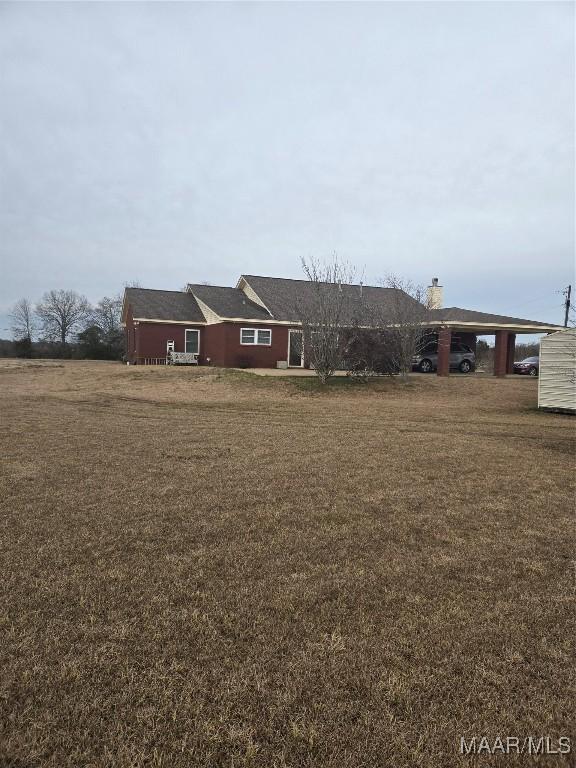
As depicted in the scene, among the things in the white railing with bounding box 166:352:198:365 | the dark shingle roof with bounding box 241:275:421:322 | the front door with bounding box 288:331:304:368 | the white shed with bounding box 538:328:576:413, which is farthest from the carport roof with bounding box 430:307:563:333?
the white railing with bounding box 166:352:198:365

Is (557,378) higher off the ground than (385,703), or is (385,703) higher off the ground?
(557,378)

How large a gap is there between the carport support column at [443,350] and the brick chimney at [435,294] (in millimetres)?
5549

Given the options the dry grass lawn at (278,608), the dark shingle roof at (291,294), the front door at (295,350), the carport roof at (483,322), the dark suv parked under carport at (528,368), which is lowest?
the dry grass lawn at (278,608)

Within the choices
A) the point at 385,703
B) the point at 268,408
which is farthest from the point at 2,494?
the point at 268,408

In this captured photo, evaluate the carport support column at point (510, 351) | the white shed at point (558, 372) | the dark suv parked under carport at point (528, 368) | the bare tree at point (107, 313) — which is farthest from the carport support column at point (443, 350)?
the bare tree at point (107, 313)

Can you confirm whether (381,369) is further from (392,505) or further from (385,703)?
(385,703)

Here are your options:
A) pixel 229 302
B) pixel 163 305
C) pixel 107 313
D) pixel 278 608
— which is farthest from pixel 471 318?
pixel 107 313

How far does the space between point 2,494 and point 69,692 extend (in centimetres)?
336

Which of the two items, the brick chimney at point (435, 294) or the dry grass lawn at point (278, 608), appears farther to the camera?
the brick chimney at point (435, 294)

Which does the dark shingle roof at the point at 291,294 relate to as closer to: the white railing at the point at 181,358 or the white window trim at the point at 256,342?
the white window trim at the point at 256,342

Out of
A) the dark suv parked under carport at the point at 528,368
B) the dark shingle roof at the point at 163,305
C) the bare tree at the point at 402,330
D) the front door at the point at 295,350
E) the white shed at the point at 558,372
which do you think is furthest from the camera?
Result: the dark suv parked under carport at the point at 528,368

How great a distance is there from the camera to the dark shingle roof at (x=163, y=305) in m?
26.7

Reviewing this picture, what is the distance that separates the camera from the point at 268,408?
517 inches

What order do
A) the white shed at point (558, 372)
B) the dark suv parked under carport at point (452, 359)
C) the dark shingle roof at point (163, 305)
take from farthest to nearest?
the dark shingle roof at point (163, 305) < the dark suv parked under carport at point (452, 359) < the white shed at point (558, 372)
